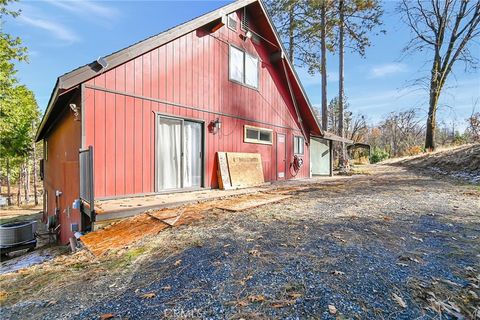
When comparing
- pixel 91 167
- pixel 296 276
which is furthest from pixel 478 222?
pixel 91 167

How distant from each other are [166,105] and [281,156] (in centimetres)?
532

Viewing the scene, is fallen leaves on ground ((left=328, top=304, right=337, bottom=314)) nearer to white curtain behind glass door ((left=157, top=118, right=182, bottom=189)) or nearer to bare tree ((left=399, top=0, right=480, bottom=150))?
white curtain behind glass door ((left=157, top=118, right=182, bottom=189))

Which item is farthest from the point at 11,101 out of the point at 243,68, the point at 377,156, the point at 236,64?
the point at 377,156

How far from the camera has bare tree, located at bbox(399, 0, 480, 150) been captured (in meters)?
14.0

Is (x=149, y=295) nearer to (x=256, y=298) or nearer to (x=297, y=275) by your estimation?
(x=256, y=298)

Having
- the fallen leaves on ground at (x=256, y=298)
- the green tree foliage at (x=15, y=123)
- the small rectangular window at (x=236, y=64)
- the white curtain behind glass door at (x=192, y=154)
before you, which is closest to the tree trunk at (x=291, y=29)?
the small rectangular window at (x=236, y=64)

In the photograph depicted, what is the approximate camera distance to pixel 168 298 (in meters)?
1.94

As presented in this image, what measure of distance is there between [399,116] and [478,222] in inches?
1267

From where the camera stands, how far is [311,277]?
2141 millimetres

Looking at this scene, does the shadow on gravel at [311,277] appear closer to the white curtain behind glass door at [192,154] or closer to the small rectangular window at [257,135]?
the white curtain behind glass door at [192,154]

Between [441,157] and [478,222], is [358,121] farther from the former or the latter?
[478,222]

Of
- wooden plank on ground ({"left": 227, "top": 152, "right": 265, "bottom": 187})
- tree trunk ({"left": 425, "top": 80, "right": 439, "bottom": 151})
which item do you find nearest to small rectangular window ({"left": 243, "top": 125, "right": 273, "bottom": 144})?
wooden plank on ground ({"left": 227, "top": 152, "right": 265, "bottom": 187})

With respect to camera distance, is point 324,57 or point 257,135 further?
point 324,57

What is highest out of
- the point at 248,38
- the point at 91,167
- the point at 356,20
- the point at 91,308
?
the point at 356,20
